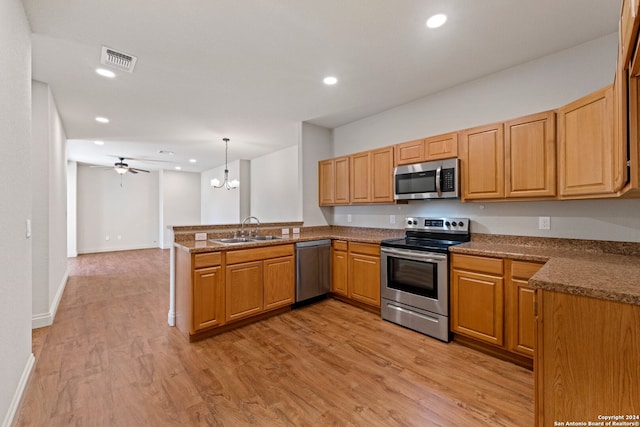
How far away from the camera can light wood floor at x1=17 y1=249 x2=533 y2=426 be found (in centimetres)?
166

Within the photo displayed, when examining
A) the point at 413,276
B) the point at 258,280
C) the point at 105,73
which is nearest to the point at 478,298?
the point at 413,276

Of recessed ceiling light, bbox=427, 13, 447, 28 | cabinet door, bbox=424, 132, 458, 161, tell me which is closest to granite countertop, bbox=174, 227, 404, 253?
cabinet door, bbox=424, 132, 458, 161

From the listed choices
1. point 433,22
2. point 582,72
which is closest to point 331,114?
point 433,22

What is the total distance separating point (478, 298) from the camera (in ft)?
7.76

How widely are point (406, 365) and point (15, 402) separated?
2.64m

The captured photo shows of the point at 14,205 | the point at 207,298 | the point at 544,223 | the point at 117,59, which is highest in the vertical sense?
the point at 117,59

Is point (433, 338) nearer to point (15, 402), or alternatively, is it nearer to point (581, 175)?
point (581, 175)

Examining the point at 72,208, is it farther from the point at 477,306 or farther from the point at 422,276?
the point at 477,306

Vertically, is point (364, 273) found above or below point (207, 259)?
below

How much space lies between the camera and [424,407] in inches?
67.7

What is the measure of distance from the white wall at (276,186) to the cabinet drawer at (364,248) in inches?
93.4

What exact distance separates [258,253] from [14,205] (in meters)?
1.90

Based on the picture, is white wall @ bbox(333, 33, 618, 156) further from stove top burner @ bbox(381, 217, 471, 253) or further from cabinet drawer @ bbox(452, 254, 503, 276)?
cabinet drawer @ bbox(452, 254, 503, 276)

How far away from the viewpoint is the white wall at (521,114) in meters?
2.21
